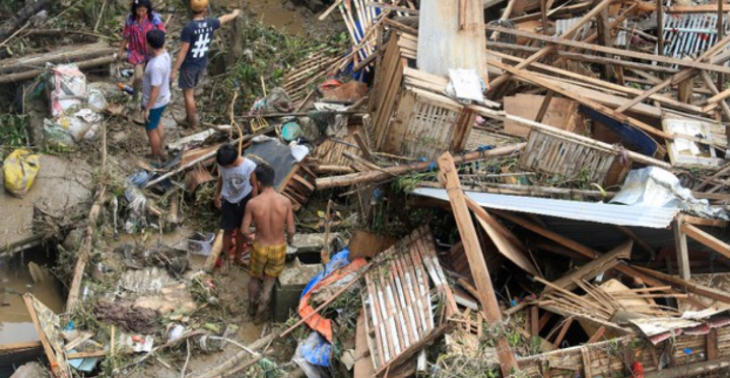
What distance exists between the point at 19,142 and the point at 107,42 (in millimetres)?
2137

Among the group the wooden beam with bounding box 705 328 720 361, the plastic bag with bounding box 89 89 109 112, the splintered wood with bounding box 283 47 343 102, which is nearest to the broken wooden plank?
the splintered wood with bounding box 283 47 343 102

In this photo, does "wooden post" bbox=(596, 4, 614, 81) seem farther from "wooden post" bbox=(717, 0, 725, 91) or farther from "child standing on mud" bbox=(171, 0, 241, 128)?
"child standing on mud" bbox=(171, 0, 241, 128)

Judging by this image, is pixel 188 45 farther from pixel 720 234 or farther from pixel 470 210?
pixel 720 234

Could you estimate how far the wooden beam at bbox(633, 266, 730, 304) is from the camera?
24.9ft

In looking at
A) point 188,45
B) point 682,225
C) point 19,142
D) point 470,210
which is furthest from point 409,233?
point 19,142

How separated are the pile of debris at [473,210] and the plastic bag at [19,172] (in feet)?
2.45

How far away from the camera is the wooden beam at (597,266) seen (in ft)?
26.0

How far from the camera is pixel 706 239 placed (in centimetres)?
761

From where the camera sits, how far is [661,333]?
7109 mm

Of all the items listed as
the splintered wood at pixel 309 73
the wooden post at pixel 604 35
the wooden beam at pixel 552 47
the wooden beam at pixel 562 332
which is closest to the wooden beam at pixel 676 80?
the wooden post at pixel 604 35

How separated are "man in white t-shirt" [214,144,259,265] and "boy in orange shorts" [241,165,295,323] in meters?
0.31

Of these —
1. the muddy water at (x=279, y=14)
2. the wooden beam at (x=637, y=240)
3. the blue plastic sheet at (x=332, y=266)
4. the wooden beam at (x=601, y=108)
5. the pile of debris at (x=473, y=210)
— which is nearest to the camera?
the pile of debris at (x=473, y=210)

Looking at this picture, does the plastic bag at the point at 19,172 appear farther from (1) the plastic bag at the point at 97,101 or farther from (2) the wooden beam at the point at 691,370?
(2) the wooden beam at the point at 691,370

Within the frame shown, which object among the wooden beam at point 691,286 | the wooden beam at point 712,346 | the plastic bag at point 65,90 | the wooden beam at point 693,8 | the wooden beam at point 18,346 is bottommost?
the wooden beam at point 712,346
